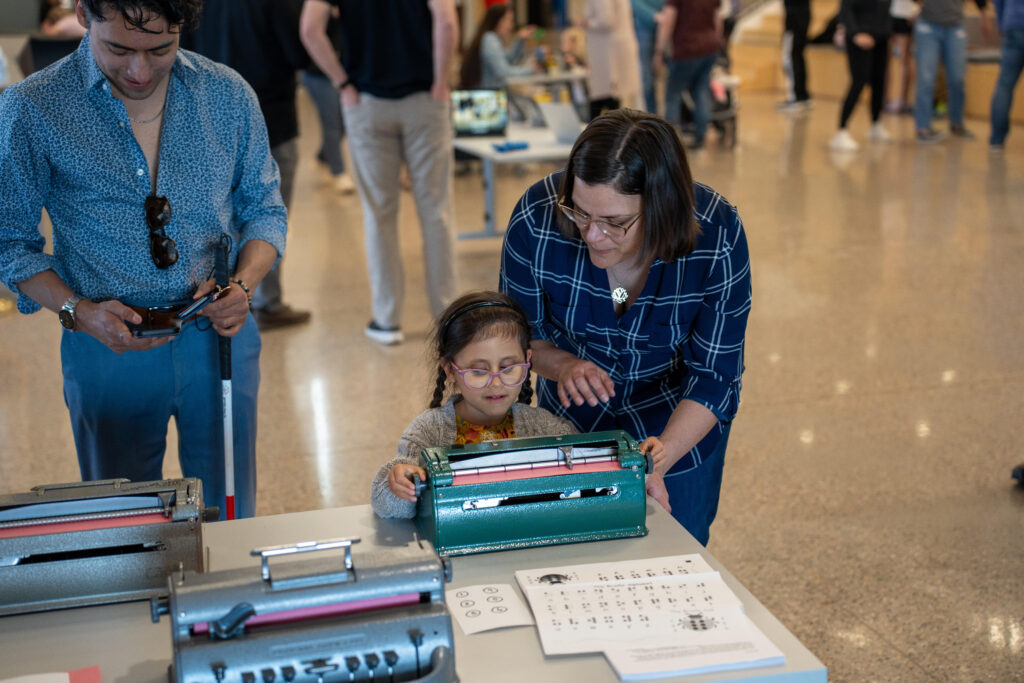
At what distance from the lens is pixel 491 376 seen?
203cm

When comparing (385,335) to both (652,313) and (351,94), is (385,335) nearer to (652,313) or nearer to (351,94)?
(351,94)

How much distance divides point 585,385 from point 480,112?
15.0ft

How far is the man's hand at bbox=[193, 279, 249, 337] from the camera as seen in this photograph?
2053 mm

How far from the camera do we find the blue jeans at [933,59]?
352 inches

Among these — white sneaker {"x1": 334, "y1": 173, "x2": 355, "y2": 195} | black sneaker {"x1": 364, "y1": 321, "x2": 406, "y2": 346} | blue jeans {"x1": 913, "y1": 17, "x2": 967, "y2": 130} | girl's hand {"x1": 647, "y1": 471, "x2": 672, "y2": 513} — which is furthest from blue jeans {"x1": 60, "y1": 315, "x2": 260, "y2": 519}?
blue jeans {"x1": 913, "y1": 17, "x2": 967, "y2": 130}

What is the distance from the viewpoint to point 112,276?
6.73 feet

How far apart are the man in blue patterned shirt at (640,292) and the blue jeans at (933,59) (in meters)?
7.95

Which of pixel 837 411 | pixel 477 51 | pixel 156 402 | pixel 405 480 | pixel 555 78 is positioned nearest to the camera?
pixel 405 480

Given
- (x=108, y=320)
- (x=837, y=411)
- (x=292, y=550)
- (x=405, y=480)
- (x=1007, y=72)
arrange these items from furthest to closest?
(x=1007, y=72), (x=837, y=411), (x=108, y=320), (x=405, y=480), (x=292, y=550)

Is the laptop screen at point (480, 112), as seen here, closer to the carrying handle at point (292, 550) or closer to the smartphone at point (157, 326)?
the smartphone at point (157, 326)

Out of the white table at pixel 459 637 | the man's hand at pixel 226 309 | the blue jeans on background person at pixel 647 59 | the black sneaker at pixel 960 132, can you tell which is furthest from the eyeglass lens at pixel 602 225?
the black sneaker at pixel 960 132

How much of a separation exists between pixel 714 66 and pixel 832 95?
13.3ft

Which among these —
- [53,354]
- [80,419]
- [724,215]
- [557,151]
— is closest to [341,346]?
[53,354]

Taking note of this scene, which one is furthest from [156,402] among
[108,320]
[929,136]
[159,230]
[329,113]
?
[929,136]
